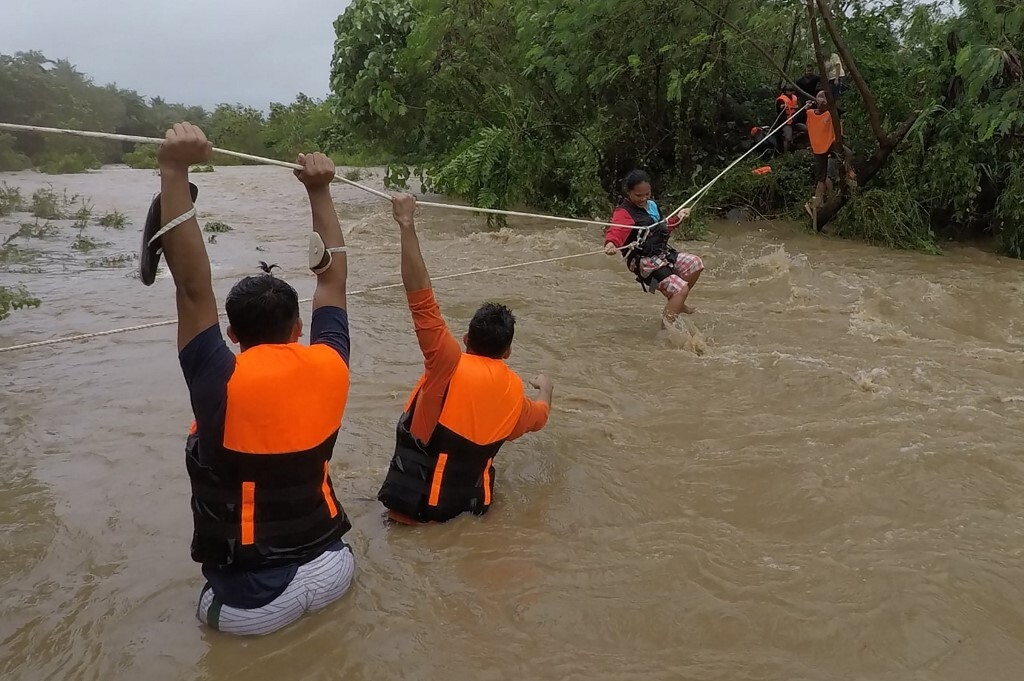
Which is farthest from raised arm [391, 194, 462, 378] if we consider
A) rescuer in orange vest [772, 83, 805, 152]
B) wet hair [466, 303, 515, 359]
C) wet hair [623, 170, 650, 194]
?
rescuer in orange vest [772, 83, 805, 152]

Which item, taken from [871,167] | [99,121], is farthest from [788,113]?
[99,121]

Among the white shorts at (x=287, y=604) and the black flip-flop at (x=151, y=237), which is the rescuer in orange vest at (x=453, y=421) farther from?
the black flip-flop at (x=151, y=237)

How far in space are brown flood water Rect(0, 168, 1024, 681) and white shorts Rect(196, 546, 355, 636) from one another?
0.17 ft

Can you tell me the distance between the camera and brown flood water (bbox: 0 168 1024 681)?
8.65ft

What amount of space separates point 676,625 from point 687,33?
8413 mm

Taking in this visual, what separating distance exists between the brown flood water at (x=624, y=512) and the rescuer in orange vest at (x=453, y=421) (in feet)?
0.47

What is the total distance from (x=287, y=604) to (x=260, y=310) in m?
0.99

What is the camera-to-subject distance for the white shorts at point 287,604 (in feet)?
8.65

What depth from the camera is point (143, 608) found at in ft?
9.57

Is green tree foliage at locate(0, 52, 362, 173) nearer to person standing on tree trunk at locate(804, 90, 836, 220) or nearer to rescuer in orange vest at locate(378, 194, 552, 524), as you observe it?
person standing on tree trunk at locate(804, 90, 836, 220)

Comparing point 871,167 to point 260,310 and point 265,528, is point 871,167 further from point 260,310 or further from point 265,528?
point 265,528

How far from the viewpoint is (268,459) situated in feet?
7.95

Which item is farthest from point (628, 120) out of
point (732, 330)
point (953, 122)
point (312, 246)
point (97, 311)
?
point (312, 246)

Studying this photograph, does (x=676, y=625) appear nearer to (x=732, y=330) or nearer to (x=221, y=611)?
(x=221, y=611)
